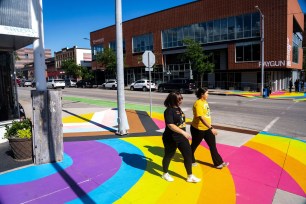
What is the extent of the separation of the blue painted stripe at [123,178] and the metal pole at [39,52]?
254 cm

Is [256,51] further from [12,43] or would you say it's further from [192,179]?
[192,179]

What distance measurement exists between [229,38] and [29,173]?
3181 centimetres

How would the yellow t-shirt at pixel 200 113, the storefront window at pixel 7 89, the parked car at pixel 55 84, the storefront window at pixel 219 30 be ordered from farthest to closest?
the parked car at pixel 55 84 < the storefront window at pixel 219 30 < the storefront window at pixel 7 89 < the yellow t-shirt at pixel 200 113

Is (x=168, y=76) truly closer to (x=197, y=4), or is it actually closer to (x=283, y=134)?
(x=197, y=4)

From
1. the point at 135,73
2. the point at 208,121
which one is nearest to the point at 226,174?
the point at 208,121

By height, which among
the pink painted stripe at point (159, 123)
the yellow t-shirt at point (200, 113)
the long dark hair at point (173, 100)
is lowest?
the pink painted stripe at point (159, 123)

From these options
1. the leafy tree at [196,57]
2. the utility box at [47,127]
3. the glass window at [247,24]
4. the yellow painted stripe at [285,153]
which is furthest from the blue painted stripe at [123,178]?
the glass window at [247,24]

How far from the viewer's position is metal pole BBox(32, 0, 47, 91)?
20.2 ft

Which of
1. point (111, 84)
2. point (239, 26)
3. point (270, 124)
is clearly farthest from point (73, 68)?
point (270, 124)

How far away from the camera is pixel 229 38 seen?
33188 millimetres

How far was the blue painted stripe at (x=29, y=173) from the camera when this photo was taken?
199 inches

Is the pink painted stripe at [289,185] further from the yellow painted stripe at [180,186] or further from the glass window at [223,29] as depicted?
the glass window at [223,29]

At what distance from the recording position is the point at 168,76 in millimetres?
41281

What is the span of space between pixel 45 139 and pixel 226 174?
3.96 meters
